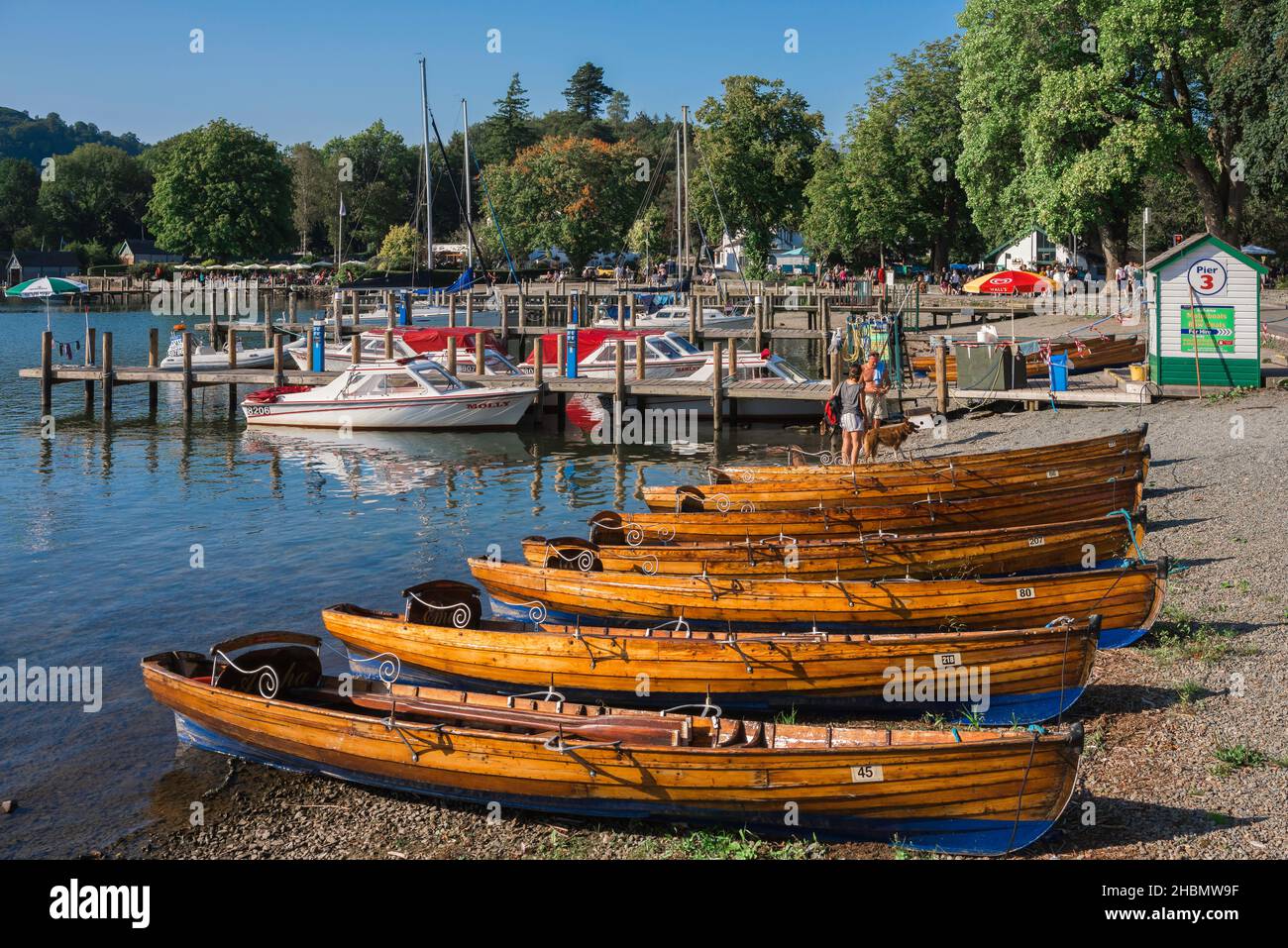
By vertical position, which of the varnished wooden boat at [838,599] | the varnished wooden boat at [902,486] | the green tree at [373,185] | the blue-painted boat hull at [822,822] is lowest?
the blue-painted boat hull at [822,822]

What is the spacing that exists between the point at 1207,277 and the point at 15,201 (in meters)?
131

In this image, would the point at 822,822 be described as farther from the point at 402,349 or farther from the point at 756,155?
the point at 756,155

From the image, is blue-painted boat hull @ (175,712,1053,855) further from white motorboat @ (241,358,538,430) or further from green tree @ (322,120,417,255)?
green tree @ (322,120,417,255)

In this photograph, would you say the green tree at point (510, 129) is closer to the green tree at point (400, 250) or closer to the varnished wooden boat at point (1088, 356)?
the green tree at point (400, 250)

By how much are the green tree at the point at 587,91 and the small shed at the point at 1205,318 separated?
13149cm

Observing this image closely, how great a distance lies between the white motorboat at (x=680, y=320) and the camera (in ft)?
164

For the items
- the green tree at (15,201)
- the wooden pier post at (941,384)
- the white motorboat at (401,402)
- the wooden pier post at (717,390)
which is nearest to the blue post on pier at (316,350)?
the white motorboat at (401,402)

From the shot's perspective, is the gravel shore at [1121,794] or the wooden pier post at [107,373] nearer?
the gravel shore at [1121,794]

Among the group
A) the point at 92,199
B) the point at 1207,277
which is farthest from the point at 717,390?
the point at 92,199

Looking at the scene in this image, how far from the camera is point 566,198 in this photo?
88750 mm

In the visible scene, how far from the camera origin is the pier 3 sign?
81.9 feet

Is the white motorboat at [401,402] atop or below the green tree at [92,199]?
below
